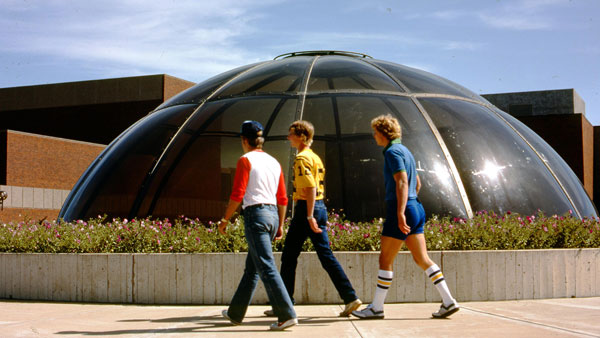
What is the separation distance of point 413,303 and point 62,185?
95.7ft

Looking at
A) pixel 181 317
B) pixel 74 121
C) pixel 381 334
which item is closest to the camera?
pixel 381 334

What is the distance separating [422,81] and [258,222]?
7373 millimetres

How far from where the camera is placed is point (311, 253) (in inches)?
296

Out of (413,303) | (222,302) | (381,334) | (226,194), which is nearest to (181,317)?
(222,302)

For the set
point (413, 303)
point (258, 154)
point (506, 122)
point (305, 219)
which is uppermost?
point (506, 122)

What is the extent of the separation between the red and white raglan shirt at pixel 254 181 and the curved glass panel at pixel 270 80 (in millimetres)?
5382

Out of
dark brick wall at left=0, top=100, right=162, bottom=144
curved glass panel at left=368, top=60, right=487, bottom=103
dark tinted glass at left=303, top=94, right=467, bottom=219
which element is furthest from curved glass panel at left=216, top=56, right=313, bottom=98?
dark brick wall at left=0, top=100, right=162, bottom=144

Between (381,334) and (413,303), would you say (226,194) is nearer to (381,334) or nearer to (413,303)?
(413,303)

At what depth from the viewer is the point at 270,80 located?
11359 mm

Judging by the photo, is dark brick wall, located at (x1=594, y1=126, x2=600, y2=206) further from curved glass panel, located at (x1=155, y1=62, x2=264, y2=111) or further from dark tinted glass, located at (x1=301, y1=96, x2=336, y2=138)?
dark tinted glass, located at (x1=301, y1=96, x2=336, y2=138)

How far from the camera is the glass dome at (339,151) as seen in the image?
9.62 meters

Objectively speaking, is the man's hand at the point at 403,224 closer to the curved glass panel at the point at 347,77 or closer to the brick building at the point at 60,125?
the curved glass panel at the point at 347,77

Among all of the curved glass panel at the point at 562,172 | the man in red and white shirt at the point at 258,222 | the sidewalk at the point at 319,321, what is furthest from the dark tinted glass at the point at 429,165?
the man in red and white shirt at the point at 258,222

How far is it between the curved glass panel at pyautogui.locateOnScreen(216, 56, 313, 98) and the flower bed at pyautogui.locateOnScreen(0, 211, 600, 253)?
305 cm
